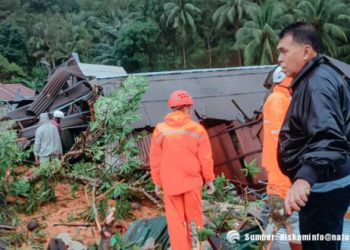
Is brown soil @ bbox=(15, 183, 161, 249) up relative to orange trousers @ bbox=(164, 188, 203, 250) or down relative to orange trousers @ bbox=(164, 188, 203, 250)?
down

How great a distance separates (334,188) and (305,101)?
0.41 m

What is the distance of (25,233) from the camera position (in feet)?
17.1

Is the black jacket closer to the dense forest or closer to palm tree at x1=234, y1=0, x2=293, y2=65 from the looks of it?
palm tree at x1=234, y1=0, x2=293, y2=65

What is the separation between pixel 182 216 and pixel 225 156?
3731 millimetres

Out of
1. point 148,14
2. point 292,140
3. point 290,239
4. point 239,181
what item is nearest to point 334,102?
point 292,140

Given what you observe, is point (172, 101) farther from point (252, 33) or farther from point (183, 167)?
point (252, 33)

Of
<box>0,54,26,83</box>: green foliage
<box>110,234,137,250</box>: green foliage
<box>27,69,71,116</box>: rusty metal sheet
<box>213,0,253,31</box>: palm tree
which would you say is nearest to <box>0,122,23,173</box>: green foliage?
<box>110,234,137,250</box>: green foliage

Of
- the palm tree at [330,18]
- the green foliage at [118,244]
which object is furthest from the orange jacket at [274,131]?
the palm tree at [330,18]

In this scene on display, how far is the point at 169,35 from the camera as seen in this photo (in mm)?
41500

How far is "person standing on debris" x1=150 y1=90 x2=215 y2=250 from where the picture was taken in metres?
3.96

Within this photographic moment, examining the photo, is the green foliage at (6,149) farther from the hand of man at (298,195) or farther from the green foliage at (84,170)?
the hand of man at (298,195)

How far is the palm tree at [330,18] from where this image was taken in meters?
29.6

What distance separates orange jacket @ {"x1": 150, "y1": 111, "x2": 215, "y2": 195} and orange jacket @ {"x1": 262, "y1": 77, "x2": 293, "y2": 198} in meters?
1.19

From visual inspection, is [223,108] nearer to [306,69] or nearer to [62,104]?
[62,104]
